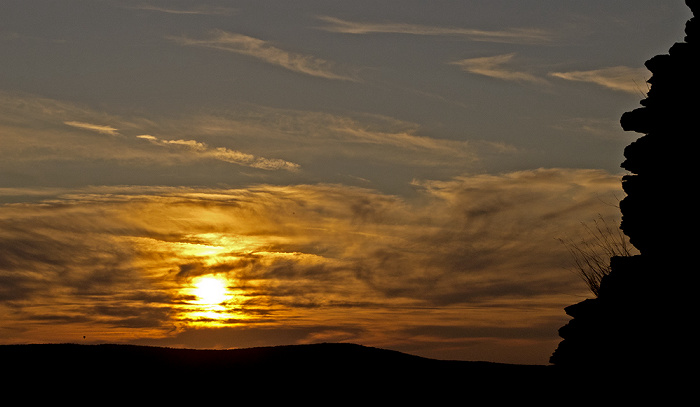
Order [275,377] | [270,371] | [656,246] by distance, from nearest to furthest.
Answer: [656,246] → [275,377] → [270,371]

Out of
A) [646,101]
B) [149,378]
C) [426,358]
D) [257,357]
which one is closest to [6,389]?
[149,378]

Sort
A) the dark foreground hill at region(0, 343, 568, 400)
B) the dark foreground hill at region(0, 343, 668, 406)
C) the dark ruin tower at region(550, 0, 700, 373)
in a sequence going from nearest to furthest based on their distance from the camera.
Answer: the dark ruin tower at region(550, 0, 700, 373)
the dark foreground hill at region(0, 343, 668, 406)
the dark foreground hill at region(0, 343, 568, 400)

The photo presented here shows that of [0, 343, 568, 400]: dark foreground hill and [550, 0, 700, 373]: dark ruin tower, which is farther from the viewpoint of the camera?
[0, 343, 568, 400]: dark foreground hill

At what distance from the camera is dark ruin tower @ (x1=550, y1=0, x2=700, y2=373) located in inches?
703

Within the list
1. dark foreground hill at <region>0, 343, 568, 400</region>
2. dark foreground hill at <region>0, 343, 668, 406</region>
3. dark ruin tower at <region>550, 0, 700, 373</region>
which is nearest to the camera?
dark ruin tower at <region>550, 0, 700, 373</region>

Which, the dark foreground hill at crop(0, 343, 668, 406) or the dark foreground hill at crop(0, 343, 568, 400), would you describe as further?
the dark foreground hill at crop(0, 343, 568, 400)

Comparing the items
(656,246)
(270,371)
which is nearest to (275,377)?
(270,371)

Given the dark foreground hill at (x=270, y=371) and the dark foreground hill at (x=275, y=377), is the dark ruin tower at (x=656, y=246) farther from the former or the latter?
the dark foreground hill at (x=270, y=371)

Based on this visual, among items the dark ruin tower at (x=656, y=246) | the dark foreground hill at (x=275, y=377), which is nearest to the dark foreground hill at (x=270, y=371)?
the dark foreground hill at (x=275, y=377)

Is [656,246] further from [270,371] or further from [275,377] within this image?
[270,371]

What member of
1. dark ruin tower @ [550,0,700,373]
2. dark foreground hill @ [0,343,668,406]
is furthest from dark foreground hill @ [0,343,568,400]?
dark ruin tower @ [550,0,700,373]

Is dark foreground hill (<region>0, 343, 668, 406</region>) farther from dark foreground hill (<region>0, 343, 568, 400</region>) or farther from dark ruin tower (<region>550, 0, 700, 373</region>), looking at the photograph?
dark ruin tower (<region>550, 0, 700, 373</region>)

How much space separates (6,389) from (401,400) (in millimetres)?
8512

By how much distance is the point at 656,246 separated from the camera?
1898 cm
